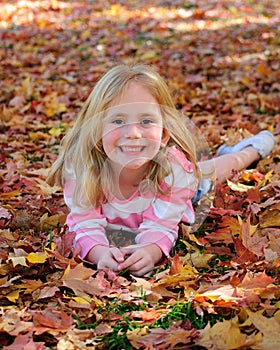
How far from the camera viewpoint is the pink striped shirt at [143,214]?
2684 mm

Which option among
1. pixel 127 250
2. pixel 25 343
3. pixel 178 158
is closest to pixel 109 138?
pixel 178 158

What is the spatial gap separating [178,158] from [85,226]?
21.6 inches

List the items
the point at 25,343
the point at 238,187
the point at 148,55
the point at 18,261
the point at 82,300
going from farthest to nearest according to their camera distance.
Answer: the point at 148,55, the point at 238,187, the point at 18,261, the point at 82,300, the point at 25,343

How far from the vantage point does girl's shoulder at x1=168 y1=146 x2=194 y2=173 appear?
2.79 metres

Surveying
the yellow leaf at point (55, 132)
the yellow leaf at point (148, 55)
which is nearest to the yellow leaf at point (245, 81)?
the yellow leaf at point (148, 55)

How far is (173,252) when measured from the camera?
2.73 metres

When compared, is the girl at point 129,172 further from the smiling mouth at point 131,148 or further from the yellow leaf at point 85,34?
the yellow leaf at point 85,34

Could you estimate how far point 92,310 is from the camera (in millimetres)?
2180

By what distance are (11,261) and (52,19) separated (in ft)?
27.5

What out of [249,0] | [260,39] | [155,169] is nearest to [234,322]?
[155,169]

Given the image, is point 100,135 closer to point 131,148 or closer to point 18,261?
point 131,148

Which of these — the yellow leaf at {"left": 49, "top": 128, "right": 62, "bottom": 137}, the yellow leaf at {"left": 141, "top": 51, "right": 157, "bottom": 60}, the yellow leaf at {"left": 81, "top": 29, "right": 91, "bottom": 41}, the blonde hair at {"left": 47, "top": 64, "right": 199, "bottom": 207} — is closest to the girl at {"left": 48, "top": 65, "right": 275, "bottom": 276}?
the blonde hair at {"left": 47, "top": 64, "right": 199, "bottom": 207}

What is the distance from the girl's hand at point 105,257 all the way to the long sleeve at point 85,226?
1.1 inches

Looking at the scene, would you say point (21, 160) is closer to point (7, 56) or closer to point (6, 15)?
point (7, 56)
